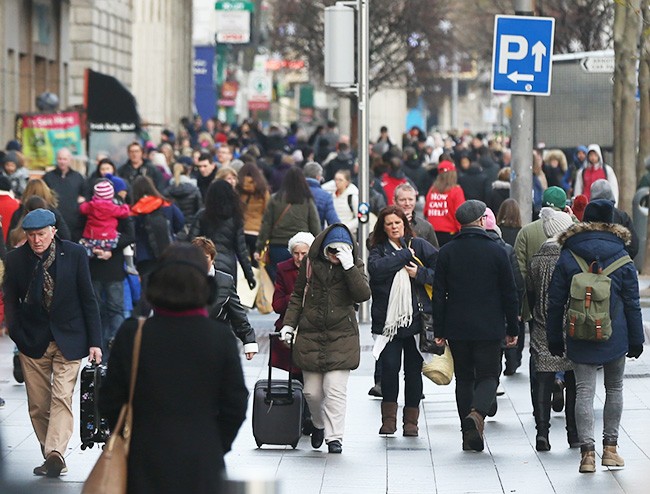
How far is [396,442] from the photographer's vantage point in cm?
1185

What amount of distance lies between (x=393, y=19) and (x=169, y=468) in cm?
4841

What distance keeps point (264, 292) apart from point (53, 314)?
8.67 metres

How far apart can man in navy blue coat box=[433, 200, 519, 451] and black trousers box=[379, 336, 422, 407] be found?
0.55 metres

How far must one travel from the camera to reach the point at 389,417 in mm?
11992

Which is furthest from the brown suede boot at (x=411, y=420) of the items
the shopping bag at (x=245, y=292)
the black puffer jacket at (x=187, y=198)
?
the black puffer jacket at (x=187, y=198)

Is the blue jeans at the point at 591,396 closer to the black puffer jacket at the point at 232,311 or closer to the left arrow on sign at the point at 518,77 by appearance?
the black puffer jacket at the point at 232,311

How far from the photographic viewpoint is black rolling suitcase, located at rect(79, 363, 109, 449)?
10164 mm

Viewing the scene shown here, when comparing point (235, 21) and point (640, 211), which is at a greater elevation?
point (235, 21)

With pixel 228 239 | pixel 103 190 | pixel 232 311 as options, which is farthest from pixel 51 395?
pixel 228 239

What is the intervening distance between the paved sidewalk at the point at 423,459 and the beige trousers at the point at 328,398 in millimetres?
183

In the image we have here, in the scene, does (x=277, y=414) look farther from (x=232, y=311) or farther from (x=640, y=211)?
(x=640, y=211)

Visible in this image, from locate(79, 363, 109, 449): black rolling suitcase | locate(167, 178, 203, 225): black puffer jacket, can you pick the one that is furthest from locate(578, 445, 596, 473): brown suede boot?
locate(167, 178, 203, 225): black puffer jacket

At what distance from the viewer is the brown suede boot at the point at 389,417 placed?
1197 centimetres

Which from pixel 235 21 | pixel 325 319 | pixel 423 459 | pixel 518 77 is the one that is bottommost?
pixel 423 459
